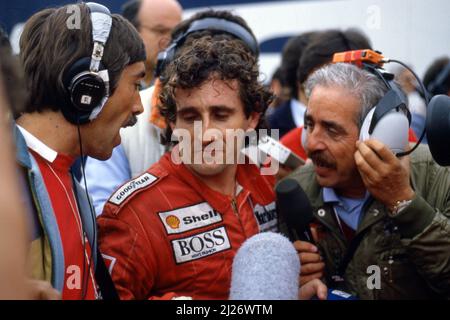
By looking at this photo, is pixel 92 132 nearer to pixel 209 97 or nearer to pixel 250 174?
pixel 209 97

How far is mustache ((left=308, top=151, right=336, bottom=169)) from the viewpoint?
218 cm

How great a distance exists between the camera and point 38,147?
1.59m

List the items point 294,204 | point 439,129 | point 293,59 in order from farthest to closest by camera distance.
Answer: point 293,59, point 294,204, point 439,129

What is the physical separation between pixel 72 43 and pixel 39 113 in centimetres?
→ 19

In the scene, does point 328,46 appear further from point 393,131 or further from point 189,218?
point 189,218

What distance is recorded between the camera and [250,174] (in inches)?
89.9

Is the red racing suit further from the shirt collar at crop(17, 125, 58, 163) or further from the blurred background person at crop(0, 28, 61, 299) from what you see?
the blurred background person at crop(0, 28, 61, 299)

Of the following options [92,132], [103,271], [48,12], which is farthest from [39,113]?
[103,271]

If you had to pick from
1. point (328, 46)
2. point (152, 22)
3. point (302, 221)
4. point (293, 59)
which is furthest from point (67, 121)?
point (293, 59)

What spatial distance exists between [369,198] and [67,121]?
1.02 m

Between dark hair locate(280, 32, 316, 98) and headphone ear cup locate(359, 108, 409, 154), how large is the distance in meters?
1.76

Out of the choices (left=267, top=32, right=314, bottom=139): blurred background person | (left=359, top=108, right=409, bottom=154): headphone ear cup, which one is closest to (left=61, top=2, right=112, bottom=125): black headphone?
(left=359, top=108, right=409, bottom=154): headphone ear cup

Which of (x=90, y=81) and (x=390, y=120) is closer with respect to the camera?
(x=90, y=81)

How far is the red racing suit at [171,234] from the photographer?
1.82 meters
